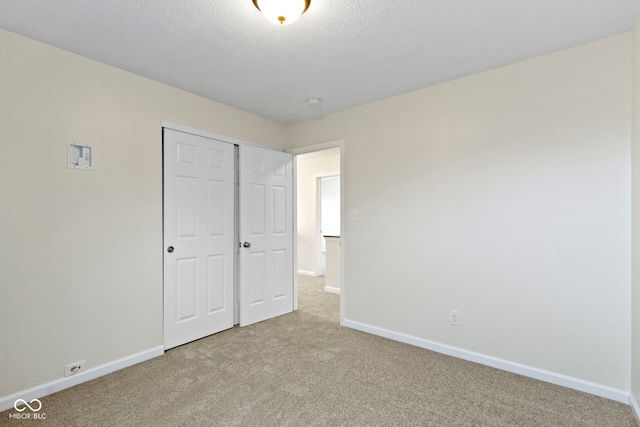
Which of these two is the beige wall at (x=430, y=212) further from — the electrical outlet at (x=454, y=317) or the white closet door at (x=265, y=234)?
the white closet door at (x=265, y=234)

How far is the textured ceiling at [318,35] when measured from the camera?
1832 millimetres

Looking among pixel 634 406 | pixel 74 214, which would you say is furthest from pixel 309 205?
pixel 634 406

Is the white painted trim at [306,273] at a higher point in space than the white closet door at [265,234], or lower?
lower

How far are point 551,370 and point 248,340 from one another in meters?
2.51

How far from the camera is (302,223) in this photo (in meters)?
6.52

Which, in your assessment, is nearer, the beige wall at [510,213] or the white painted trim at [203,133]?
the beige wall at [510,213]

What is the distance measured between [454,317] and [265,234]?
2162 mm

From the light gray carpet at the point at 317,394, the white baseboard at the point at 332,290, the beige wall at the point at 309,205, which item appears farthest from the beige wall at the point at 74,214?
the beige wall at the point at 309,205

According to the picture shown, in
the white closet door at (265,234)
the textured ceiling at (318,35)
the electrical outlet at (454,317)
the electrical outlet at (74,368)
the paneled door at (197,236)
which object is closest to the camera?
A: the textured ceiling at (318,35)

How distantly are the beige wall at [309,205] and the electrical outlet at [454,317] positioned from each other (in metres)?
3.69

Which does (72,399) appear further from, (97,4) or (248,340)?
(97,4)

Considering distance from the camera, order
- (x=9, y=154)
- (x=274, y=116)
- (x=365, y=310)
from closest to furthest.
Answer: (x=9, y=154)
(x=365, y=310)
(x=274, y=116)

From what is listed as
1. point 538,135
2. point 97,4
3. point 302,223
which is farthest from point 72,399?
point 302,223

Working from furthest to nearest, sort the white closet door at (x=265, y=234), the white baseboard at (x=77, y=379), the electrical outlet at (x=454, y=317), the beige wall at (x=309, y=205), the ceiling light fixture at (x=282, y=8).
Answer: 1. the beige wall at (x=309, y=205)
2. the white closet door at (x=265, y=234)
3. the electrical outlet at (x=454, y=317)
4. the white baseboard at (x=77, y=379)
5. the ceiling light fixture at (x=282, y=8)
